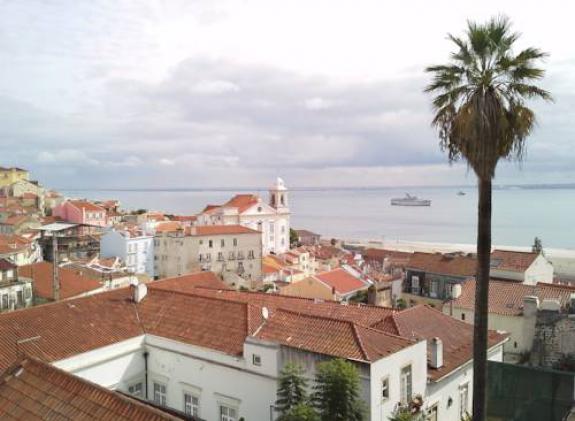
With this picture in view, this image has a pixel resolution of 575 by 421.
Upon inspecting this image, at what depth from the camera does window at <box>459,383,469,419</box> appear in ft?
61.1

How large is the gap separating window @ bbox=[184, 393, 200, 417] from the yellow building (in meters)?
106

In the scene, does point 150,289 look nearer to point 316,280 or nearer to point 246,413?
point 246,413

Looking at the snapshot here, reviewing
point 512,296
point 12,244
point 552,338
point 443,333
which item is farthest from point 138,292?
point 12,244

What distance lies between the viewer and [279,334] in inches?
674

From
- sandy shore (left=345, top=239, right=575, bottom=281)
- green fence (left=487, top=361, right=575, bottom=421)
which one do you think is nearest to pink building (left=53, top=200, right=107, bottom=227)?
sandy shore (left=345, top=239, right=575, bottom=281)

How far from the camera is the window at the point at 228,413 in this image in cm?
1738

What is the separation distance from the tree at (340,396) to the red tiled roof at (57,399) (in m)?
3.99

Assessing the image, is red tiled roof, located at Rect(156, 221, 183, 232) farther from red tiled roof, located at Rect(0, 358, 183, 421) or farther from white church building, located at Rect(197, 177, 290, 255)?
red tiled roof, located at Rect(0, 358, 183, 421)

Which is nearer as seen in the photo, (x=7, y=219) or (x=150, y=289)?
(x=150, y=289)

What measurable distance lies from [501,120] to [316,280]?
3400 cm

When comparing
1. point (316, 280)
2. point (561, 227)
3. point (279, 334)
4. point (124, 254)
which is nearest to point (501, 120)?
point (279, 334)

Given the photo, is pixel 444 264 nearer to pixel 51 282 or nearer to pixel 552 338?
pixel 552 338

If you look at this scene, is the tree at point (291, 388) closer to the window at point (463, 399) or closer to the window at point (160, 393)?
the window at point (160, 393)

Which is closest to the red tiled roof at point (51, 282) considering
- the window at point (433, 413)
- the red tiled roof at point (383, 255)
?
the window at point (433, 413)
